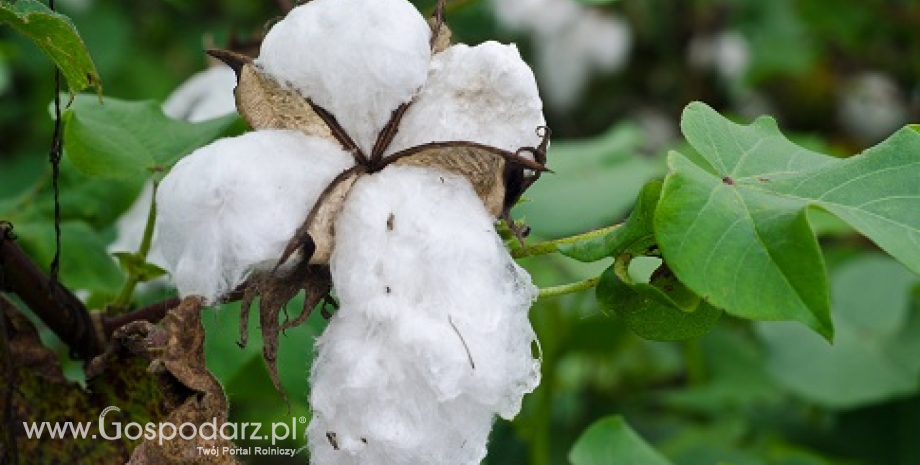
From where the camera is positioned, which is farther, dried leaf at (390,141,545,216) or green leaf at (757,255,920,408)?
green leaf at (757,255,920,408)

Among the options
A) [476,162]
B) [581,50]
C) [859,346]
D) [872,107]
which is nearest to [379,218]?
[476,162]

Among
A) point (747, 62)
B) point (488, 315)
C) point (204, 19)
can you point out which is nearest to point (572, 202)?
point (488, 315)

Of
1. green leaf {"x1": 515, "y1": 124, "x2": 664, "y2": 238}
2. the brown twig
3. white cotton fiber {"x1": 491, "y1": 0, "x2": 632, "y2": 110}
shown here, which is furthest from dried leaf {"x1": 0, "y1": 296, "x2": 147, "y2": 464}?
white cotton fiber {"x1": 491, "y1": 0, "x2": 632, "y2": 110}

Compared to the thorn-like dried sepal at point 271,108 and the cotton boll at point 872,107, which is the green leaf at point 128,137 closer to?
the thorn-like dried sepal at point 271,108

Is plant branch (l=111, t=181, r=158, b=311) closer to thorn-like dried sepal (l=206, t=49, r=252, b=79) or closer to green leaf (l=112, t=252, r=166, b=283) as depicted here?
green leaf (l=112, t=252, r=166, b=283)

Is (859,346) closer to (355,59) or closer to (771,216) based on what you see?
(771,216)

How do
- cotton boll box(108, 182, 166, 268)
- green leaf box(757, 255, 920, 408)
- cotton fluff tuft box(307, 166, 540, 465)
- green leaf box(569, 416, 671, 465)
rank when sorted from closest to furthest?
cotton fluff tuft box(307, 166, 540, 465) → green leaf box(569, 416, 671, 465) → cotton boll box(108, 182, 166, 268) → green leaf box(757, 255, 920, 408)
